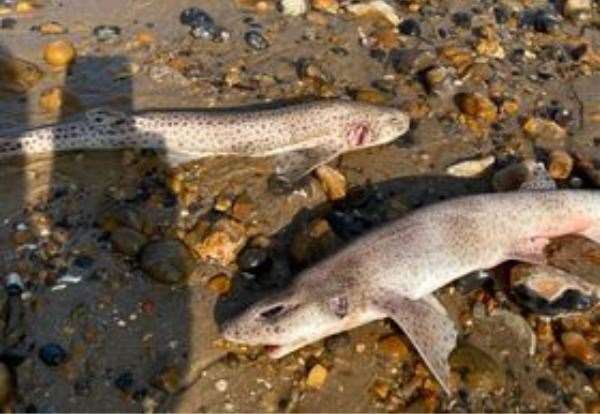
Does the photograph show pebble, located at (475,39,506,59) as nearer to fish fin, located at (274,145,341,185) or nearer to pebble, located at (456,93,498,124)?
pebble, located at (456,93,498,124)

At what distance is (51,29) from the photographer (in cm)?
1012

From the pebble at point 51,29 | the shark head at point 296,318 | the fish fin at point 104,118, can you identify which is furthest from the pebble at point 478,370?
the pebble at point 51,29

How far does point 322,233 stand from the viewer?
7.06m

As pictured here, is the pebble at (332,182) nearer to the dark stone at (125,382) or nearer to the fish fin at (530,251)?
the fish fin at (530,251)

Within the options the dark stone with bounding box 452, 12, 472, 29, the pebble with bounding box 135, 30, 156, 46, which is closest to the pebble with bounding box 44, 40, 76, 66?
the pebble with bounding box 135, 30, 156, 46

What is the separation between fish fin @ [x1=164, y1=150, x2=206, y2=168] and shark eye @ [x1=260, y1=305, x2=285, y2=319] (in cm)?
255

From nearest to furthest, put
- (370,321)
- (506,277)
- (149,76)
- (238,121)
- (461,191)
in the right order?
1. (370,321)
2. (506,277)
3. (461,191)
4. (238,121)
5. (149,76)

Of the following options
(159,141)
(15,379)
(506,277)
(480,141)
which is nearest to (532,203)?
(506,277)

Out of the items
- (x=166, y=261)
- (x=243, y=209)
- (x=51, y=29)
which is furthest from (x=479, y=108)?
(x=51, y=29)

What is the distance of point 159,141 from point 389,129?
8.10ft

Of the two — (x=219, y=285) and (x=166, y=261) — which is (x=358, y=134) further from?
(x=166, y=261)

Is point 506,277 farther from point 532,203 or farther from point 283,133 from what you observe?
point 283,133

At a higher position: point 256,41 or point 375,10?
point 375,10

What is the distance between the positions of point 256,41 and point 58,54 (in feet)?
7.94
